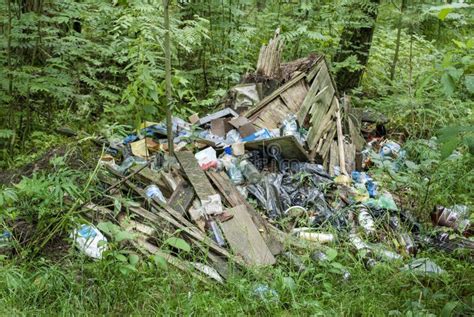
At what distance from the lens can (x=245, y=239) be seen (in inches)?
159

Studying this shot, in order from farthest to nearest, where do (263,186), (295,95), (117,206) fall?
(295,95) < (263,186) < (117,206)

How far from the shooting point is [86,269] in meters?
3.39

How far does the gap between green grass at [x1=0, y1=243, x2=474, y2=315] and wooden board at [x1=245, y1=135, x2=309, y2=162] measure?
1704 mm

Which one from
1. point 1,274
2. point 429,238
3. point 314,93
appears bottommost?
point 429,238

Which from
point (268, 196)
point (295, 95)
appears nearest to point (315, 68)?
point (295, 95)

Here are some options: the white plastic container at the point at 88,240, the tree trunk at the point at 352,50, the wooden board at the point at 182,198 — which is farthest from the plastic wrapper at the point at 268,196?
the tree trunk at the point at 352,50

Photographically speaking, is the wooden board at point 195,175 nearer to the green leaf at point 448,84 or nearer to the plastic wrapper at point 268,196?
the plastic wrapper at point 268,196

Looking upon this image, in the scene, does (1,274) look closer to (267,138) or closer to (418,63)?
(267,138)

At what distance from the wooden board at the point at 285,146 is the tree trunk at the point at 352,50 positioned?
3.41 m

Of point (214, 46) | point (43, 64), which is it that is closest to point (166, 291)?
point (43, 64)

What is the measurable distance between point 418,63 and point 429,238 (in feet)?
17.6

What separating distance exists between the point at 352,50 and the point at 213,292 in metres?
5.90

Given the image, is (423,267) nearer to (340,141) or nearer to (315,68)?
(340,141)

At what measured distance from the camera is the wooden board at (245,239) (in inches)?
153
